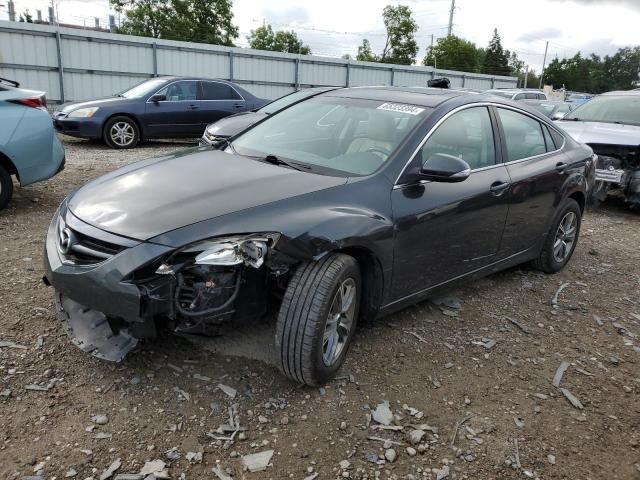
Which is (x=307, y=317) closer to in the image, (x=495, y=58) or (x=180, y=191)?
(x=180, y=191)

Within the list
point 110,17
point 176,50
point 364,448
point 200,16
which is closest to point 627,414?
point 364,448

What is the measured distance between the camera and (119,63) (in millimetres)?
16469

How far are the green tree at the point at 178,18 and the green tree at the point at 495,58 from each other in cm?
5340

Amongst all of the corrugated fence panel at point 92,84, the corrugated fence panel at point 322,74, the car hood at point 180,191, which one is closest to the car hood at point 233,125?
the car hood at point 180,191

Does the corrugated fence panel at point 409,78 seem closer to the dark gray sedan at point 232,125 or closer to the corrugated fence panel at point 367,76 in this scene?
the corrugated fence panel at point 367,76

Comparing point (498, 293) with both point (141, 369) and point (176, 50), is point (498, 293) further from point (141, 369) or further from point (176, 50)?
point (176, 50)

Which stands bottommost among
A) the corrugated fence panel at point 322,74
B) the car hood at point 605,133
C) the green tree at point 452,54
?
the car hood at point 605,133

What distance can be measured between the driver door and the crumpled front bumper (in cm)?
148

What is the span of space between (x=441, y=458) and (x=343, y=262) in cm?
107

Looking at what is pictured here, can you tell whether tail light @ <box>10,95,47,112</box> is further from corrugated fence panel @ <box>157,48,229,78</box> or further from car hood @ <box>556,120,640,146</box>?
corrugated fence panel @ <box>157,48,229,78</box>

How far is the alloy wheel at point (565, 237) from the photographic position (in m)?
5.11

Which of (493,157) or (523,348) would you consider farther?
(493,157)

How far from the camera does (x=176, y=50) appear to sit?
17594 mm

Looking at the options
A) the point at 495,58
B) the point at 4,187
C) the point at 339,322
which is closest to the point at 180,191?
the point at 339,322
